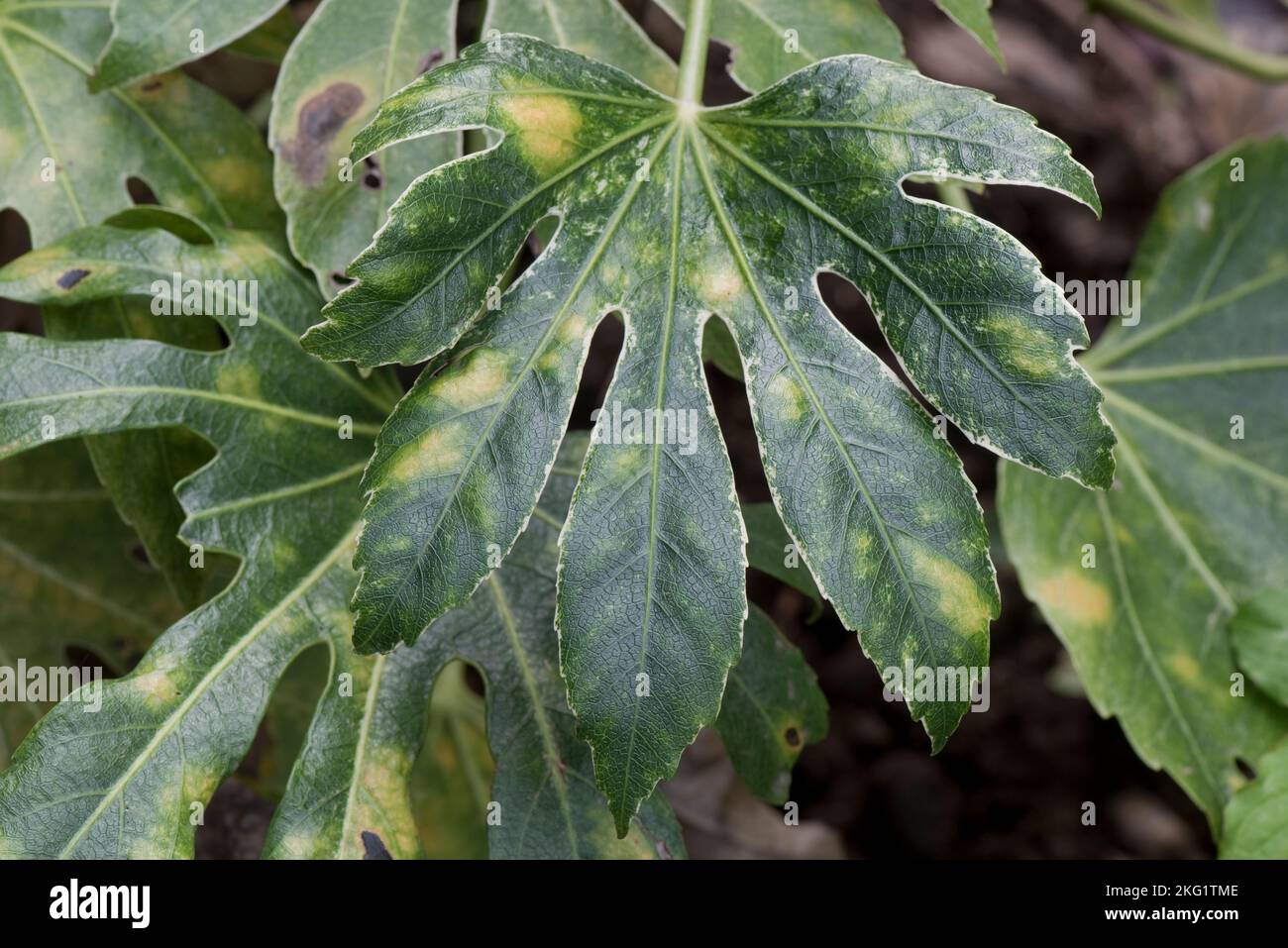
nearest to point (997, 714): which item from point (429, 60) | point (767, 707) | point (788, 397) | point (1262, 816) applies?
point (1262, 816)

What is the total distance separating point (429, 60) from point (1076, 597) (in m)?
1.19

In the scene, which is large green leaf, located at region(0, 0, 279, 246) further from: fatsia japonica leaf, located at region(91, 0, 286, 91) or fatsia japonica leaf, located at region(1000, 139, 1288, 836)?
fatsia japonica leaf, located at region(1000, 139, 1288, 836)

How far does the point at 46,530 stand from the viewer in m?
1.84

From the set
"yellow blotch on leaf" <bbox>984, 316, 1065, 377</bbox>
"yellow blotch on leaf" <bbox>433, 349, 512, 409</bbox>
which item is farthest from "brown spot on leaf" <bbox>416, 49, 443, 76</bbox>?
"yellow blotch on leaf" <bbox>984, 316, 1065, 377</bbox>

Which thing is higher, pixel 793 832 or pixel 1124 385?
pixel 1124 385

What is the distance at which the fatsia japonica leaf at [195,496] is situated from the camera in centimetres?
117

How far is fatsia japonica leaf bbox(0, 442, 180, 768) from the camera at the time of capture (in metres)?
1.82

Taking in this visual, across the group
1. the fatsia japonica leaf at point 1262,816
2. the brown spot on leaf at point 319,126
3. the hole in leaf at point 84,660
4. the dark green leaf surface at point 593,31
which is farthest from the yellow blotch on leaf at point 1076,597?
the hole in leaf at point 84,660

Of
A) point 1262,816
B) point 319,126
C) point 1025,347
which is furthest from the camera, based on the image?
point 1262,816

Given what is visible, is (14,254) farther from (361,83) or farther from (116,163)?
(361,83)

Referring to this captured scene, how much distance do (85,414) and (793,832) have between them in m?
1.72

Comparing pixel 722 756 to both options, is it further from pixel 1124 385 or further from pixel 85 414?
pixel 85 414

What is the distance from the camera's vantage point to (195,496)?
1.29 m
